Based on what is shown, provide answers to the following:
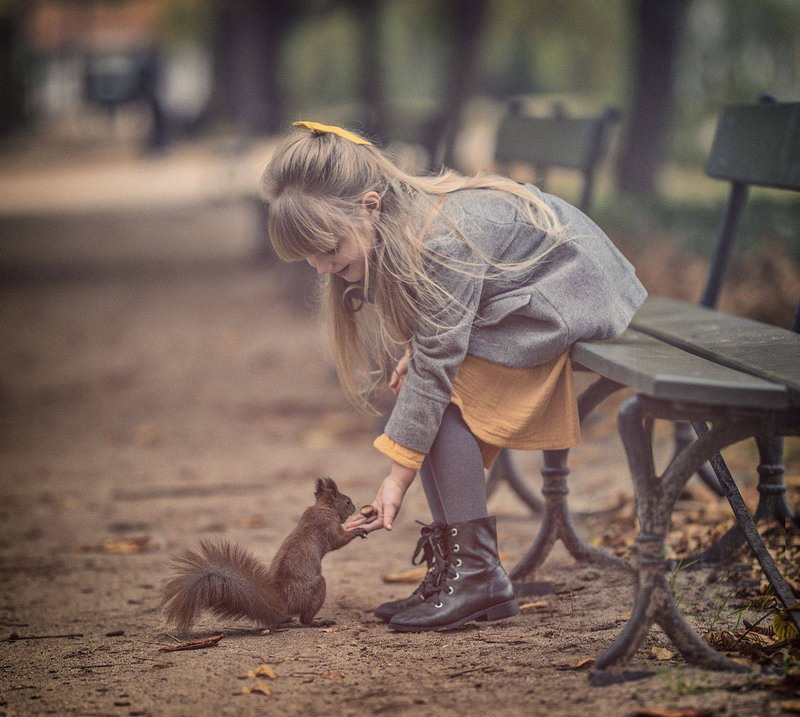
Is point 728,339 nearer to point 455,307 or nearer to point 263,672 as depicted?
point 455,307

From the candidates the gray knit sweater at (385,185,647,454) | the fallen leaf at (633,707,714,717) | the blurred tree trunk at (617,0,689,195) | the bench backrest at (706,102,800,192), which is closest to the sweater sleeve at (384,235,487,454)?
the gray knit sweater at (385,185,647,454)

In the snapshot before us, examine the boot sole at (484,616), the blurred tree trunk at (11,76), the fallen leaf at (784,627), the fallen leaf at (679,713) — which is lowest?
the boot sole at (484,616)

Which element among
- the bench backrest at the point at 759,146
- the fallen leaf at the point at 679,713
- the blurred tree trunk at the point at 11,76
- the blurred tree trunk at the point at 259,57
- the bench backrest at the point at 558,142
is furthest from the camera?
the blurred tree trunk at the point at 11,76

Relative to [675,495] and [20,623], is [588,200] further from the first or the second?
[20,623]

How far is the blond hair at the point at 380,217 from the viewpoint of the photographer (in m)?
2.56

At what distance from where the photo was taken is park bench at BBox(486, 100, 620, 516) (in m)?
3.83

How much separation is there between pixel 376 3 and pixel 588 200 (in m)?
20.1

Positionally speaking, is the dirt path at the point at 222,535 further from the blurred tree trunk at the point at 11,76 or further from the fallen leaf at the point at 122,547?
the blurred tree trunk at the point at 11,76

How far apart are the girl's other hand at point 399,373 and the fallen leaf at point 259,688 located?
0.91 metres

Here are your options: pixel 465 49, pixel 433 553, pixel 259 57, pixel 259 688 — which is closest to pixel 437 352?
pixel 433 553

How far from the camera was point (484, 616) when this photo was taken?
2.68 metres

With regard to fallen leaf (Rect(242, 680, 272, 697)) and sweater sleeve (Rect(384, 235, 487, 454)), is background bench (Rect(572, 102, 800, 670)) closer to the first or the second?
sweater sleeve (Rect(384, 235, 487, 454))

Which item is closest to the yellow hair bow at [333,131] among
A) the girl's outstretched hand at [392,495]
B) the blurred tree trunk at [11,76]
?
the girl's outstretched hand at [392,495]

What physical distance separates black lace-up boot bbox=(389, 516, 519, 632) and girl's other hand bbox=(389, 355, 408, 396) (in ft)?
1.44
